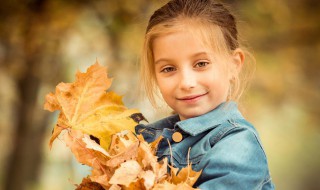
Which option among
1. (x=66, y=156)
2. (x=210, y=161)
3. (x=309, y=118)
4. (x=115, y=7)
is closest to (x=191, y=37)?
(x=210, y=161)

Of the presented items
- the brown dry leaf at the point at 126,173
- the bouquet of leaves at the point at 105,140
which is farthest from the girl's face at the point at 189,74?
the brown dry leaf at the point at 126,173

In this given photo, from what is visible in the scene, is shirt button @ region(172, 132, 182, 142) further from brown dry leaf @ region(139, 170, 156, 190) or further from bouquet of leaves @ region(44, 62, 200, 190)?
A: brown dry leaf @ region(139, 170, 156, 190)

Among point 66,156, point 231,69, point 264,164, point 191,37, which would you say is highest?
point 191,37

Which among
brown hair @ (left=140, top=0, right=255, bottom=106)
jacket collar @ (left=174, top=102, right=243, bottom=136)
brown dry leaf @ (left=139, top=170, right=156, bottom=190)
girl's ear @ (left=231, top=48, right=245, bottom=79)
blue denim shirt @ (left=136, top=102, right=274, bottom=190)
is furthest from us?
girl's ear @ (left=231, top=48, right=245, bottom=79)

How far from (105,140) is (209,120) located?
340 mm

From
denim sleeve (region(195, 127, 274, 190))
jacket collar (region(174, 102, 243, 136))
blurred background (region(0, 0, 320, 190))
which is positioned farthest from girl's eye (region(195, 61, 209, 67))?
Answer: blurred background (region(0, 0, 320, 190))

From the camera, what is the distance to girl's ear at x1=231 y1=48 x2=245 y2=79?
1.86 m

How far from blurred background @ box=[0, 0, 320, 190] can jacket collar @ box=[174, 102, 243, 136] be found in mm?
3455

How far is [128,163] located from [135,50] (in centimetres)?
539

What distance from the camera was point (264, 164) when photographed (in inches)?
58.0

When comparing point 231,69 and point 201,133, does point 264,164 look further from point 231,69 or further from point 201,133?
point 231,69

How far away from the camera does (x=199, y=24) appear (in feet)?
5.74

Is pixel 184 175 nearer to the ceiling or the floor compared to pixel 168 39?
nearer to the floor

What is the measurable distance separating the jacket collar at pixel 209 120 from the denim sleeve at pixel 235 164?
0.11 meters
